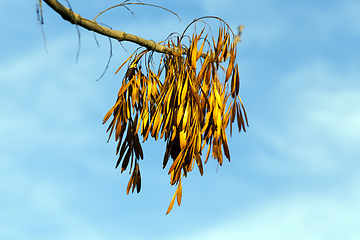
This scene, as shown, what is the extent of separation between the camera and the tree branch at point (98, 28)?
267cm

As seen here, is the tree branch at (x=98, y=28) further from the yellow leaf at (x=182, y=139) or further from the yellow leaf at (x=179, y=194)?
the yellow leaf at (x=179, y=194)

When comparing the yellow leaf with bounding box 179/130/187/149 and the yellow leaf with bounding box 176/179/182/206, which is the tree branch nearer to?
the yellow leaf with bounding box 179/130/187/149

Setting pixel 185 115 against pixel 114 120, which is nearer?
pixel 185 115

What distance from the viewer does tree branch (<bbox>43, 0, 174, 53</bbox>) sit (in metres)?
2.67

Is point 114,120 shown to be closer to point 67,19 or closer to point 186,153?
point 186,153

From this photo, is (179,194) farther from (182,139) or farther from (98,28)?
(98,28)

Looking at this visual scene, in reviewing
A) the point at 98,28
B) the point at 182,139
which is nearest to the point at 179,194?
the point at 182,139

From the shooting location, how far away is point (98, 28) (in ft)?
9.89

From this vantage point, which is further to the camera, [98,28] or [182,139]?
[182,139]

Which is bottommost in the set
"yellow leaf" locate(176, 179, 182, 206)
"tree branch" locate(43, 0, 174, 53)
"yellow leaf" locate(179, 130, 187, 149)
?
"yellow leaf" locate(176, 179, 182, 206)

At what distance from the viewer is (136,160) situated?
3.73m

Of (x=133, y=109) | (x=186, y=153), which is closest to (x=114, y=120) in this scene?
(x=133, y=109)

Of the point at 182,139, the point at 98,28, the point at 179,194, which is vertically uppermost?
the point at 98,28

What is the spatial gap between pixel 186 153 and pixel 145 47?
33.2 inches
